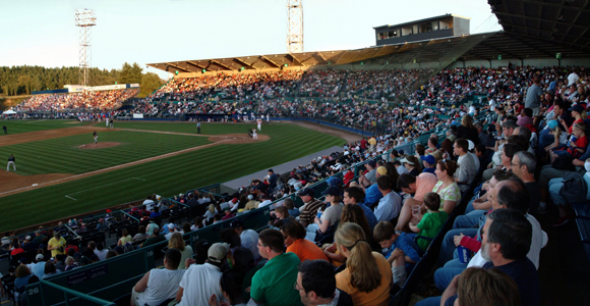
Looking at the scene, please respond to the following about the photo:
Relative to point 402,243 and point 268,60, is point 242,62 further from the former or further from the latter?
point 402,243

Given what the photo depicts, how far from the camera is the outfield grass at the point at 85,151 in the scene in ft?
77.8

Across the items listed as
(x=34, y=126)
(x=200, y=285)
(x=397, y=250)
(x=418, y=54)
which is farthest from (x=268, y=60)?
(x=397, y=250)

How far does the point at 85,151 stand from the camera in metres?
28.5

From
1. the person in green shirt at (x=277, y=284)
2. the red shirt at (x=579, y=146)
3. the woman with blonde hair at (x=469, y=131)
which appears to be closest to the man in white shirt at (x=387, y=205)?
the person in green shirt at (x=277, y=284)

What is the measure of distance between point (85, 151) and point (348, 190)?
2814 cm

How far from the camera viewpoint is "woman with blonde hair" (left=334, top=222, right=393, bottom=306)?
333cm

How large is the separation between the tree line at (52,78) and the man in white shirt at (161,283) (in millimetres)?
95590

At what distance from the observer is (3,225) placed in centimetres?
1430

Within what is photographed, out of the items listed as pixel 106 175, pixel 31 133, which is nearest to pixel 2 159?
pixel 106 175

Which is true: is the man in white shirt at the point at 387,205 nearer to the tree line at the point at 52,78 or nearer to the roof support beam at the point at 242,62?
the roof support beam at the point at 242,62

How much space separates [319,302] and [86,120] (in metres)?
59.4

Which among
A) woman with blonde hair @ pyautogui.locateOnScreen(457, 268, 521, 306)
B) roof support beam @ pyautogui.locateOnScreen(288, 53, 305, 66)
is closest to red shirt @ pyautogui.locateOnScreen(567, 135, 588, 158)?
woman with blonde hair @ pyautogui.locateOnScreen(457, 268, 521, 306)

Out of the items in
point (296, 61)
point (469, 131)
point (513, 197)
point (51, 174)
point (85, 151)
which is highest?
point (296, 61)

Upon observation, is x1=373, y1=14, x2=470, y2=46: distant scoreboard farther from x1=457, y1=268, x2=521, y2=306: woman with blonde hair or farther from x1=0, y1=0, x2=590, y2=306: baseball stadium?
x1=457, y1=268, x2=521, y2=306: woman with blonde hair
